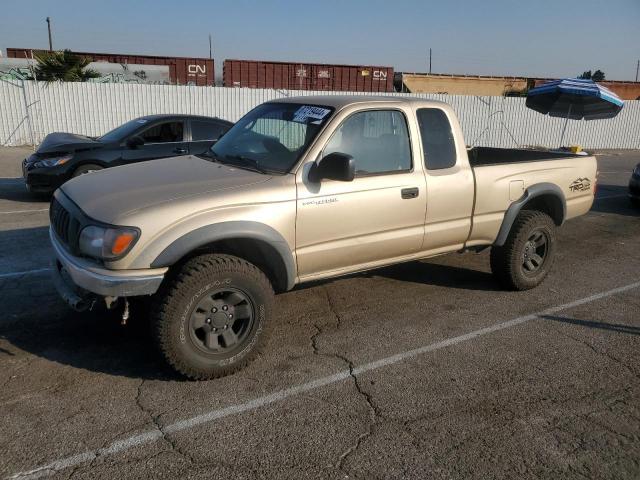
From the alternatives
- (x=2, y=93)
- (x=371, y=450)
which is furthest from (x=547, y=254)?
(x=2, y=93)

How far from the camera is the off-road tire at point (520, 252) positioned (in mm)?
5258

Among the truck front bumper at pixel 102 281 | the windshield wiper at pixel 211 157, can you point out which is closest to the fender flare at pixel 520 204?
the windshield wiper at pixel 211 157

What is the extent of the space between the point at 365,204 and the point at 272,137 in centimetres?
96

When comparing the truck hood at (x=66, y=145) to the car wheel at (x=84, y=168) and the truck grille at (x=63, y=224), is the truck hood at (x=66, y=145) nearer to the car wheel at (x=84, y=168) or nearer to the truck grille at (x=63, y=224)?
the car wheel at (x=84, y=168)

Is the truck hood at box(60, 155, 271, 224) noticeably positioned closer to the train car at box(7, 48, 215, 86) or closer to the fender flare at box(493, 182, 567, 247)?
the fender flare at box(493, 182, 567, 247)

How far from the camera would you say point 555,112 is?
12922mm

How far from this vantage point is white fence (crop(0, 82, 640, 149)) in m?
17.4

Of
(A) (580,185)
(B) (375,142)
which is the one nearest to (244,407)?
(B) (375,142)

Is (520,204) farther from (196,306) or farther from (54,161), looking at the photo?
(54,161)

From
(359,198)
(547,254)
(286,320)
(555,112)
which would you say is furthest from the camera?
(555,112)

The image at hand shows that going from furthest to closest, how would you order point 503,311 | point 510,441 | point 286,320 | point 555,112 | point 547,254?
1. point 555,112
2. point 547,254
3. point 503,311
4. point 286,320
5. point 510,441

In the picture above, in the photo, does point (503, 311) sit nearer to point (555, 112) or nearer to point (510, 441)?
point (510, 441)

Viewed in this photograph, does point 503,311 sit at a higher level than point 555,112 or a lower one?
lower

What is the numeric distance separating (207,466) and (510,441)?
1655 mm
